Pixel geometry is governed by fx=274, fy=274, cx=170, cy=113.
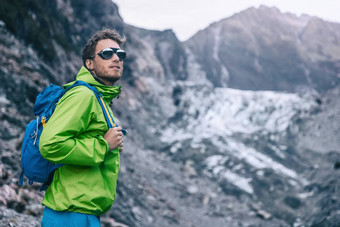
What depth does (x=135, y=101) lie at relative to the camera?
Result: 2650 cm

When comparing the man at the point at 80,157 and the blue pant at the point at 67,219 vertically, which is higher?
the man at the point at 80,157

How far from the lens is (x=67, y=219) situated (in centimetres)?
188

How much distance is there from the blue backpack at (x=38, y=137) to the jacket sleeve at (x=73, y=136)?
0.49 ft

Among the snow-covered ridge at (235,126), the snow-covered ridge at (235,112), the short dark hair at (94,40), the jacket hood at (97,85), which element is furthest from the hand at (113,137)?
the snow-covered ridge at (235,112)

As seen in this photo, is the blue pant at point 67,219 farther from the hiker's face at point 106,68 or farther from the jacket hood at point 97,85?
the hiker's face at point 106,68

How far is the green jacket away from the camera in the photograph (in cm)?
181

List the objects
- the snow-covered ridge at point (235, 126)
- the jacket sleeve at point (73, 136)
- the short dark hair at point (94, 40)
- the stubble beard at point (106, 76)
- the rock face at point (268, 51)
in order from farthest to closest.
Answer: the rock face at point (268, 51) < the snow-covered ridge at point (235, 126) < the short dark hair at point (94, 40) < the stubble beard at point (106, 76) < the jacket sleeve at point (73, 136)

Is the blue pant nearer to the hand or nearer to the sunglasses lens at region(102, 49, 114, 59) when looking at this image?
the hand

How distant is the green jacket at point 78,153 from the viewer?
1.81 m

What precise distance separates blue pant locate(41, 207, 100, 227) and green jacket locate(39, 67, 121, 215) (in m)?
0.04

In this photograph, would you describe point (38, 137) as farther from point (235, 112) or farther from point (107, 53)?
point (235, 112)

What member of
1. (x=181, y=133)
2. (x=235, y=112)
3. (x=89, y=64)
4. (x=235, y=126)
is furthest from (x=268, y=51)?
(x=89, y=64)

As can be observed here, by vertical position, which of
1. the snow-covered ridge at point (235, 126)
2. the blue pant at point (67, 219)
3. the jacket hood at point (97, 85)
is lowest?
the snow-covered ridge at point (235, 126)

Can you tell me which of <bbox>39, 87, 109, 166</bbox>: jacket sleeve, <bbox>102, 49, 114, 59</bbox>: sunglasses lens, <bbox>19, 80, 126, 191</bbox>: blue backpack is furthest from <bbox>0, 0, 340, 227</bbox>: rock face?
<bbox>102, 49, 114, 59</bbox>: sunglasses lens
